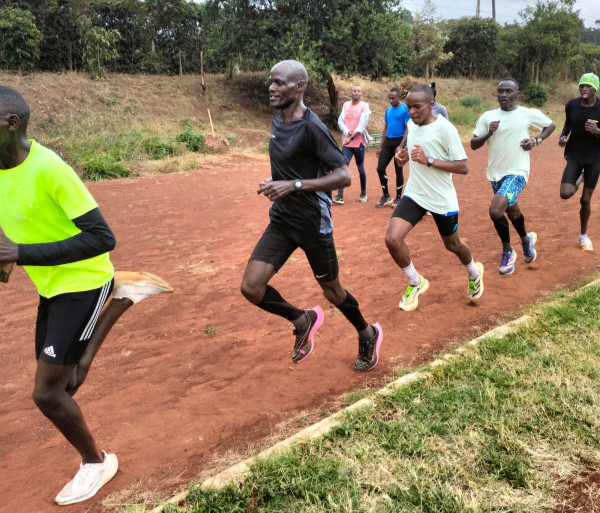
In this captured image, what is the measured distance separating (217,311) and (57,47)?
21.7 m

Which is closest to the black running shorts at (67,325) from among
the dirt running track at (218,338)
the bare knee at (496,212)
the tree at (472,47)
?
the dirt running track at (218,338)

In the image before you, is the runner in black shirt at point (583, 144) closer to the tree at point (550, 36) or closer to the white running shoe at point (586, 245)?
the white running shoe at point (586, 245)

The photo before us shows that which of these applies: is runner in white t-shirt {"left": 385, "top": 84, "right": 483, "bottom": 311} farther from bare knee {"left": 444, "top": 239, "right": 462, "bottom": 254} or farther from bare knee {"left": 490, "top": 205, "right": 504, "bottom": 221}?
bare knee {"left": 490, "top": 205, "right": 504, "bottom": 221}

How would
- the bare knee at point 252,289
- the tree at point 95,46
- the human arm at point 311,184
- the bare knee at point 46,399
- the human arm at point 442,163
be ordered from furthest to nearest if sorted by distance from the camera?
1. the tree at point 95,46
2. the human arm at point 442,163
3. the bare knee at point 252,289
4. the human arm at point 311,184
5. the bare knee at point 46,399

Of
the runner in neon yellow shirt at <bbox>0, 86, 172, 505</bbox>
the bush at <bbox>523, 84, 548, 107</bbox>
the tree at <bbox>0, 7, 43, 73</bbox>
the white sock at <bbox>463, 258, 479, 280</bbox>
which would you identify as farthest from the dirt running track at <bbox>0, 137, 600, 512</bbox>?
the bush at <bbox>523, 84, 548, 107</bbox>

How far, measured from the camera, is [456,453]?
2949 millimetres

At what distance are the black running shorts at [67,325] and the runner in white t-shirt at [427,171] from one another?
283 cm

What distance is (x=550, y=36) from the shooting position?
35.6 meters

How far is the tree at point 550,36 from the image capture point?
1422 inches

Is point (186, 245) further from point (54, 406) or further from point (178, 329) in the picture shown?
point (54, 406)

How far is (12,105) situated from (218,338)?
2853 millimetres

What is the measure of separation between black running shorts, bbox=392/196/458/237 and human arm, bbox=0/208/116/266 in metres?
2.97

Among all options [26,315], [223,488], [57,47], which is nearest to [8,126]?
[223,488]

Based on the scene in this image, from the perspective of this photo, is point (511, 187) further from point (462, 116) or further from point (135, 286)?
point (462, 116)
